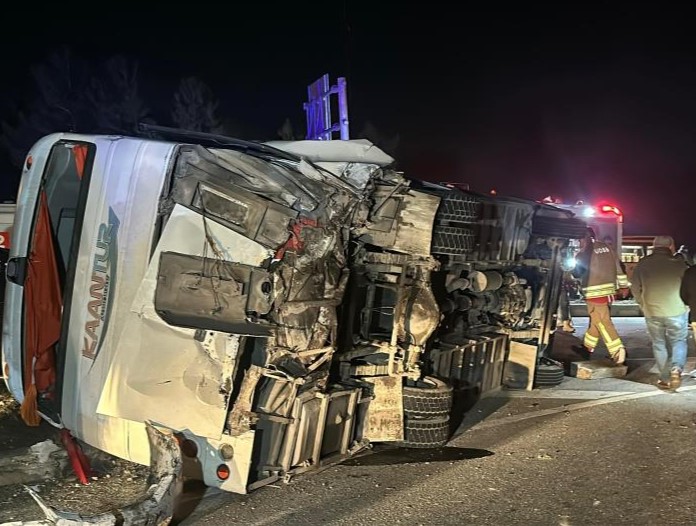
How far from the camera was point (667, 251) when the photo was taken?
7012 mm


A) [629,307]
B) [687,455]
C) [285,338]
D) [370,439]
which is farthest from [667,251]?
[629,307]

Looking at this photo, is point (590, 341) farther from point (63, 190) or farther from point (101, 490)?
point (63, 190)

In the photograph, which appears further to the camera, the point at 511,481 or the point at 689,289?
the point at 689,289

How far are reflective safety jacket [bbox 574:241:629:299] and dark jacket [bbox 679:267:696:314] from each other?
1.28 meters

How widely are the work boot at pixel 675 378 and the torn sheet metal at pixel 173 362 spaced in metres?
4.91

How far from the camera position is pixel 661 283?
6.84m

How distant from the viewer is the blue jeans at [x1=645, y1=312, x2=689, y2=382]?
22.2 ft

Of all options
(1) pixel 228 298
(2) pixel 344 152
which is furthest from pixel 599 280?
(1) pixel 228 298

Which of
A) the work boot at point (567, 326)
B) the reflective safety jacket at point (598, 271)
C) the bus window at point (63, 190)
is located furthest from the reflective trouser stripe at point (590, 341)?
the bus window at point (63, 190)

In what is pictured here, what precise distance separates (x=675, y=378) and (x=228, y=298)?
16.6 ft

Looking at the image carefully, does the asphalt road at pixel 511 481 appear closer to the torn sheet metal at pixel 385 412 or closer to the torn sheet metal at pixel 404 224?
the torn sheet metal at pixel 385 412

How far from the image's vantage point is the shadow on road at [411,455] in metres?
4.71

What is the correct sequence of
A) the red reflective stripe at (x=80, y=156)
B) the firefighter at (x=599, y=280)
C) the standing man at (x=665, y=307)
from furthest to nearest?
the firefighter at (x=599, y=280) < the standing man at (x=665, y=307) < the red reflective stripe at (x=80, y=156)

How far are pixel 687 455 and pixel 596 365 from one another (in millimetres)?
2669
